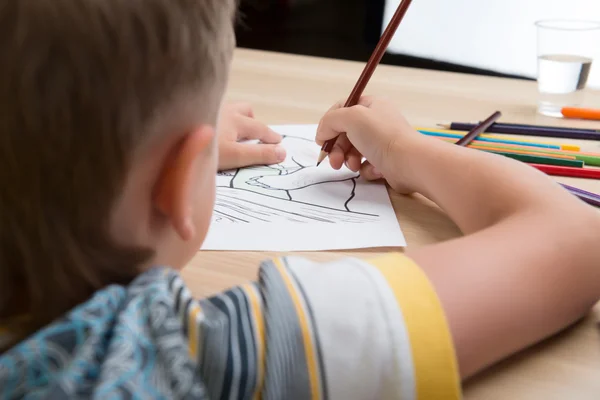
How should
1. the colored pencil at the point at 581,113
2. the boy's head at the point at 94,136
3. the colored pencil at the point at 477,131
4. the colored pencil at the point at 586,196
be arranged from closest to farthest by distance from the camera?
1. the boy's head at the point at 94,136
2. the colored pencil at the point at 586,196
3. the colored pencil at the point at 477,131
4. the colored pencil at the point at 581,113

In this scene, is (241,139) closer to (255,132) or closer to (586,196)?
(255,132)

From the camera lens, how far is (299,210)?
0.58m

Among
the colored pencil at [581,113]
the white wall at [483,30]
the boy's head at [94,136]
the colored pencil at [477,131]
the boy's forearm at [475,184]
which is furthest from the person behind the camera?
the white wall at [483,30]

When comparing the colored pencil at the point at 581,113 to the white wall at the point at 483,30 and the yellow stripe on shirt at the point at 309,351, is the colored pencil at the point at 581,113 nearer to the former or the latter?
the white wall at the point at 483,30

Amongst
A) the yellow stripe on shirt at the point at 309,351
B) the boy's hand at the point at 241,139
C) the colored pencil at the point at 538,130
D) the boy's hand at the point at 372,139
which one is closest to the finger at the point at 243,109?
the boy's hand at the point at 241,139

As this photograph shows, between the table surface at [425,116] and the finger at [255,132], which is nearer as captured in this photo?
the table surface at [425,116]

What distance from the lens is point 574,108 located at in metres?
0.86

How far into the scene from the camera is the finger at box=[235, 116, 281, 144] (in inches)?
29.0

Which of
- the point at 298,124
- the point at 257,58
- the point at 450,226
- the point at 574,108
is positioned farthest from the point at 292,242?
the point at 257,58

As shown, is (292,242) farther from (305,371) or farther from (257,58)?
(257,58)

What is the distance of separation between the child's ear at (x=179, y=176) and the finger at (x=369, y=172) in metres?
0.32

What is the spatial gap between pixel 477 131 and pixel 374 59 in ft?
0.51

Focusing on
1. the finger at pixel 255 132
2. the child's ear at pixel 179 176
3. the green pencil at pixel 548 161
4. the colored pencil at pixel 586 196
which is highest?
the child's ear at pixel 179 176

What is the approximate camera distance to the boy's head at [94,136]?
281mm
